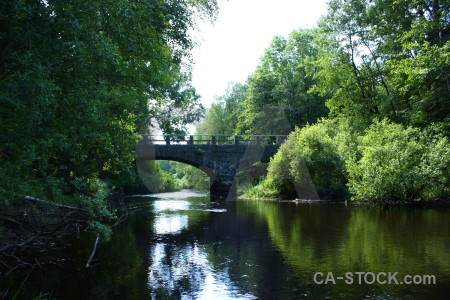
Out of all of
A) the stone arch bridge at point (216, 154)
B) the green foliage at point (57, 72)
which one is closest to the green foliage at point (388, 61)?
the stone arch bridge at point (216, 154)

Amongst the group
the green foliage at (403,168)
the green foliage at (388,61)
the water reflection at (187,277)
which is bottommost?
the water reflection at (187,277)

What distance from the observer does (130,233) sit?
1286 cm

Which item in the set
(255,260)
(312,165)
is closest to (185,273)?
(255,260)

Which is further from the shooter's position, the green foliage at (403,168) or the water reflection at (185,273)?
the green foliage at (403,168)

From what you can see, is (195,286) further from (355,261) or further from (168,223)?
(168,223)

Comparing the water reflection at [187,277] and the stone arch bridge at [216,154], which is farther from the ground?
the stone arch bridge at [216,154]

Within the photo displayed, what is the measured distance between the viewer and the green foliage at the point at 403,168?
18188 millimetres

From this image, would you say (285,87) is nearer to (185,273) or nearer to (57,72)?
(185,273)

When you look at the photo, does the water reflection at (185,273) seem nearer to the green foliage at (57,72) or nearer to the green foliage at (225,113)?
the green foliage at (57,72)

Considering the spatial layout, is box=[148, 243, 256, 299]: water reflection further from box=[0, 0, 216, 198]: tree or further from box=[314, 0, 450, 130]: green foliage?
box=[314, 0, 450, 130]: green foliage

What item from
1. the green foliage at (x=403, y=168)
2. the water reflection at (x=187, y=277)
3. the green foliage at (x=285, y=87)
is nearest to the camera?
the water reflection at (x=187, y=277)

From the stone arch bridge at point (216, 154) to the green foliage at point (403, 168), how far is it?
1246cm

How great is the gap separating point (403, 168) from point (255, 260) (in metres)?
11.9

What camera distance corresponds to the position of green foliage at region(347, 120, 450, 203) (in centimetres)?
1819
